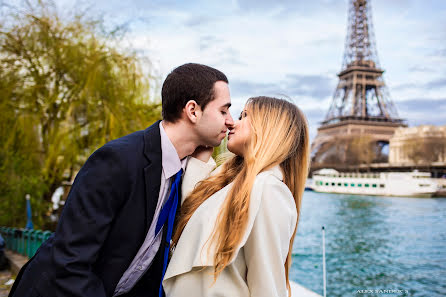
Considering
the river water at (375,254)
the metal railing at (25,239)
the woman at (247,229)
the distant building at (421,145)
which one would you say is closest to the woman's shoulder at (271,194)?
the woman at (247,229)

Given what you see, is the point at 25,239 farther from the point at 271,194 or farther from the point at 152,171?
the point at 271,194

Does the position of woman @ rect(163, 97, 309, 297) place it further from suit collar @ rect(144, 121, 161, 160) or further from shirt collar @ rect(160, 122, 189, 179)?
suit collar @ rect(144, 121, 161, 160)

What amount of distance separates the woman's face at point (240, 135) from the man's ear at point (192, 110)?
21cm

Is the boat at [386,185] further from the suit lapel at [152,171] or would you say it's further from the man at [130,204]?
the suit lapel at [152,171]

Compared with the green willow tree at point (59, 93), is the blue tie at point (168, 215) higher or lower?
lower

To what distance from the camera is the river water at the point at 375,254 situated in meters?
10.2

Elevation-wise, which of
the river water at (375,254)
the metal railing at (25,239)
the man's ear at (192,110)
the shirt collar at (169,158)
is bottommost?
the river water at (375,254)

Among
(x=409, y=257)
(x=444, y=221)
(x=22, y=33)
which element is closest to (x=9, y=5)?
(x=22, y=33)

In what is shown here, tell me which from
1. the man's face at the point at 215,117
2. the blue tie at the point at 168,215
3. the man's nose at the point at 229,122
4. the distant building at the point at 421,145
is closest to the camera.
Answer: the blue tie at the point at 168,215

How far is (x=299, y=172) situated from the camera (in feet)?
6.01

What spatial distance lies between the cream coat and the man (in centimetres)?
13

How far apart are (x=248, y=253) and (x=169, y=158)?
A: 49 cm

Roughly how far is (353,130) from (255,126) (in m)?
49.0

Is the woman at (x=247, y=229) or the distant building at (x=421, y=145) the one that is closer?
the woman at (x=247, y=229)
